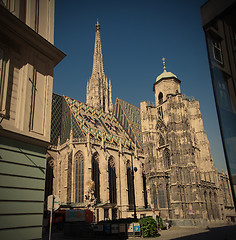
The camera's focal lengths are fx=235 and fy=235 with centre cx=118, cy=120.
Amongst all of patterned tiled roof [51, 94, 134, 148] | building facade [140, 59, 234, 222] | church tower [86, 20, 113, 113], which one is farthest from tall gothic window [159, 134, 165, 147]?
church tower [86, 20, 113, 113]

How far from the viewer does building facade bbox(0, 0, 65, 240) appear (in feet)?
22.4

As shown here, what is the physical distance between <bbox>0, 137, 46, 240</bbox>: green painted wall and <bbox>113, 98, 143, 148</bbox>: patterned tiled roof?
39.7 meters

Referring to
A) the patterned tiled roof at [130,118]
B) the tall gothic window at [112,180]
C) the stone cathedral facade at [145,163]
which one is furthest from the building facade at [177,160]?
the patterned tiled roof at [130,118]

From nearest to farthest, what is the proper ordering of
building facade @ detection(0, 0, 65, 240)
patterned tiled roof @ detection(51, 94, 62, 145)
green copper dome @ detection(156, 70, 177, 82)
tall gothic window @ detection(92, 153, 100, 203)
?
building facade @ detection(0, 0, 65, 240) < tall gothic window @ detection(92, 153, 100, 203) < patterned tiled roof @ detection(51, 94, 62, 145) < green copper dome @ detection(156, 70, 177, 82)

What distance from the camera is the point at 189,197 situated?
33.1m

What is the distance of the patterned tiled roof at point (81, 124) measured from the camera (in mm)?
36875

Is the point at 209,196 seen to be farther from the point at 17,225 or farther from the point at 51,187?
the point at 17,225

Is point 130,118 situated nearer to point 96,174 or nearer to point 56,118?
point 56,118

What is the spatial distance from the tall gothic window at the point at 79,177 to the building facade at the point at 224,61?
28534mm

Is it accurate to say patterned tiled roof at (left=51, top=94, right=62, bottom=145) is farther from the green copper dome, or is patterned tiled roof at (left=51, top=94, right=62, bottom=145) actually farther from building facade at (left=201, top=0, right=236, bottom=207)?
building facade at (left=201, top=0, right=236, bottom=207)

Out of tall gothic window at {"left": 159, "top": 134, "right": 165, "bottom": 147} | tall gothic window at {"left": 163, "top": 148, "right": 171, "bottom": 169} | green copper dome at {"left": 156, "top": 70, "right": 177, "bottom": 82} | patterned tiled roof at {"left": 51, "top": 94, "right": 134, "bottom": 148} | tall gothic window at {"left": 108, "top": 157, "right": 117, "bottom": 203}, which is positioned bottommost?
tall gothic window at {"left": 108, "top": 157, "right": 117, "bottom": 203}

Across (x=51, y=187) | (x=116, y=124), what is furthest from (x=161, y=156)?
(x=51, y=187)

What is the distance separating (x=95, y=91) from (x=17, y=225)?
2226 inches

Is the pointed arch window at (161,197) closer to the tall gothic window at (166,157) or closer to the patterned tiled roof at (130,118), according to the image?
the tall gothic window at (166,157)
